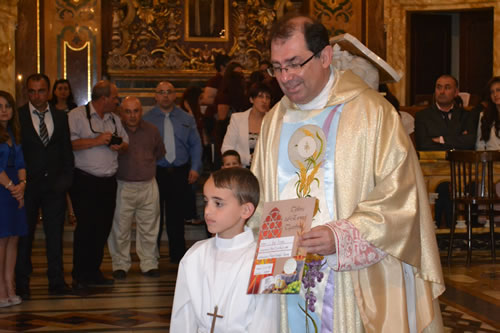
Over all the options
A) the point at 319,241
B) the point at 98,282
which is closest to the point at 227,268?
the point at 319,241

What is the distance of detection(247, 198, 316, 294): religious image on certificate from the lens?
2.35 meters

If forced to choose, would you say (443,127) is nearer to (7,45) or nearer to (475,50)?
(475,50)

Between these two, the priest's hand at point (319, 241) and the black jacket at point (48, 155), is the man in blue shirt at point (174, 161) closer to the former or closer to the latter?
the black jacket at point (48, 155)

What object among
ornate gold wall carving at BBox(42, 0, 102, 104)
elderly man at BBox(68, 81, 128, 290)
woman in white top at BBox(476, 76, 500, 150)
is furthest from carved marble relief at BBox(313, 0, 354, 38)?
elderly man at BBox(68, 81, 128, 290)

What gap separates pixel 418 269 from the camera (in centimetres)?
268

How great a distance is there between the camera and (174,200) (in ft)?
25.6

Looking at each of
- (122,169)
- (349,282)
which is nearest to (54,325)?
(122,169)

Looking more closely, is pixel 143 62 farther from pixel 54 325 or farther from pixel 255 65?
pixel 54 325

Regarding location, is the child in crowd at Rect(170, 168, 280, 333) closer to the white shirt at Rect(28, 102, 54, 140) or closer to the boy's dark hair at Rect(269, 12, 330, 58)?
the boy's dark hair at Rect(269, 12, 330, 58)

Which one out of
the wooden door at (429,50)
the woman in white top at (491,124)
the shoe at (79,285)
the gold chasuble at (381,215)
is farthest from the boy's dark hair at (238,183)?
the wooden door at (429,50)

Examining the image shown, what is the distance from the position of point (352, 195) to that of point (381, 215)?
0.19 m

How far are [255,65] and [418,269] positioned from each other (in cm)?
1206

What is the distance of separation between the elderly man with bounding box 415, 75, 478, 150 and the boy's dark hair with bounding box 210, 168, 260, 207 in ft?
20.4

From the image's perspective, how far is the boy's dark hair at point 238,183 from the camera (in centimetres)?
275
